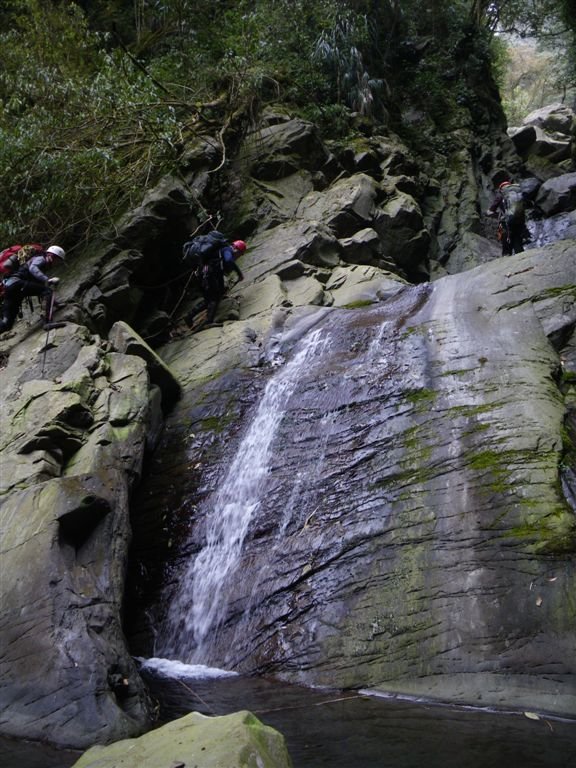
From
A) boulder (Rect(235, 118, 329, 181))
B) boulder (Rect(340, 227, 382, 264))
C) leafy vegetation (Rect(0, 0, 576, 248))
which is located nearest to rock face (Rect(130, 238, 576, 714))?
boulder (Rect(340, 227, 382, 264))

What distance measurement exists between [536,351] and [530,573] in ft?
11.1

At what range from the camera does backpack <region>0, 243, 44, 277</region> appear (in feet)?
39.0

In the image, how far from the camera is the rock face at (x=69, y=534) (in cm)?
581

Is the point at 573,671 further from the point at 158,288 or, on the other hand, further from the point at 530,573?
the point at 158,288

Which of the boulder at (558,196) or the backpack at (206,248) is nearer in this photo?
the backpack at (206,248)

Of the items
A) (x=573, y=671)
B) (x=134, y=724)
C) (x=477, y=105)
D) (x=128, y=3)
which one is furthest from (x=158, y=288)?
(x=477, y=105)

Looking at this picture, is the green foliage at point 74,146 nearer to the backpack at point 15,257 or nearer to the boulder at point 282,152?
the backpack at point 15,257

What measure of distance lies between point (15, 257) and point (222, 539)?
6.83 m

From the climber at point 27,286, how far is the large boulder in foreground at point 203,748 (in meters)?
9.00

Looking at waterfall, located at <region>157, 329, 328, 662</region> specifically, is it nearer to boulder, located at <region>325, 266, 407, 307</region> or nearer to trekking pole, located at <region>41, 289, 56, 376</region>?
boulder, located at <region>325, 266, 407, 307</region>

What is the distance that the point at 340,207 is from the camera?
15922 mm

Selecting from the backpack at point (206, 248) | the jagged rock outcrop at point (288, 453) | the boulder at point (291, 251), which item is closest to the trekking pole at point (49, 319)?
the jagged rock outcrop at point (288, 453)

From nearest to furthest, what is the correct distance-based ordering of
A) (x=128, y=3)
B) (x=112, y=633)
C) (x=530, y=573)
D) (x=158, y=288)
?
1. (x=530, y=573)
2. (x=112, y=633)
3. (x=158, y=288)
4. (x=128, y=3)

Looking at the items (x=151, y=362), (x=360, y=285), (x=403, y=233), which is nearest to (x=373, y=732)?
(x=151, y=362)
